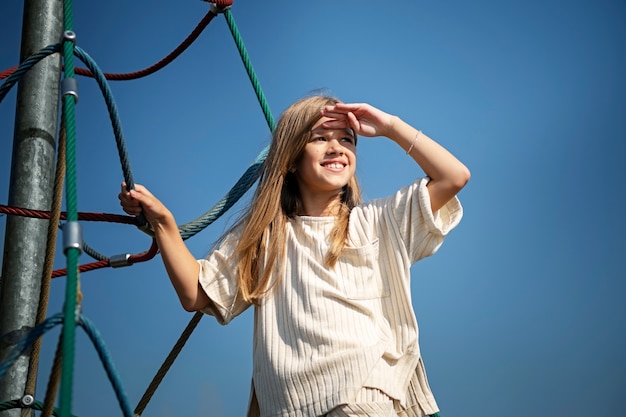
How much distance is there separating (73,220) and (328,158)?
36.1 inches

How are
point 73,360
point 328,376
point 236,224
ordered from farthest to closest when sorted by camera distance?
point 236,224
point 328,376
point 73,360

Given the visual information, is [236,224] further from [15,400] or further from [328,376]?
[15,400]

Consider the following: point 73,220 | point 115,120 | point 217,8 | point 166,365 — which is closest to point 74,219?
point 73,220

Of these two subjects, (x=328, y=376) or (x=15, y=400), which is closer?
(x=328, y=376)

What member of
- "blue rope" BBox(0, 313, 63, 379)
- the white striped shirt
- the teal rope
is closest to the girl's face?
the white striped shirt

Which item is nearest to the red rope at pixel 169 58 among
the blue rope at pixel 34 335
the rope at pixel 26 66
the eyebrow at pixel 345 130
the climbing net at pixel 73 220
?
the climbing net at pixel 73 220

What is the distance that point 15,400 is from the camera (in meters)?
2.23

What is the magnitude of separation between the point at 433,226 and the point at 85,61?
1.11m

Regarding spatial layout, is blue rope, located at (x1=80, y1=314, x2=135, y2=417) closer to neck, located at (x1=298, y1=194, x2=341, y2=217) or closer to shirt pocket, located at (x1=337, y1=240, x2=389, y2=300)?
shirt pocket, located at (x1=337, y1=240, x2=389, y2=300)

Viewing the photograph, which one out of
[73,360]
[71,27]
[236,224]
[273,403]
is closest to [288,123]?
[236,224]

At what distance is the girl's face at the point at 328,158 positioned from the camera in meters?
2.11

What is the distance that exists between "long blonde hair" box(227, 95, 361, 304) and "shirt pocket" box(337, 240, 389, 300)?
4 cm

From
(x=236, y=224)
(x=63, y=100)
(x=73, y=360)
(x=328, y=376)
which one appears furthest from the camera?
(x=236, y=224)

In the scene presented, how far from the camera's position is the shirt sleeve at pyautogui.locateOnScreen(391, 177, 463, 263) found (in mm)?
1960
